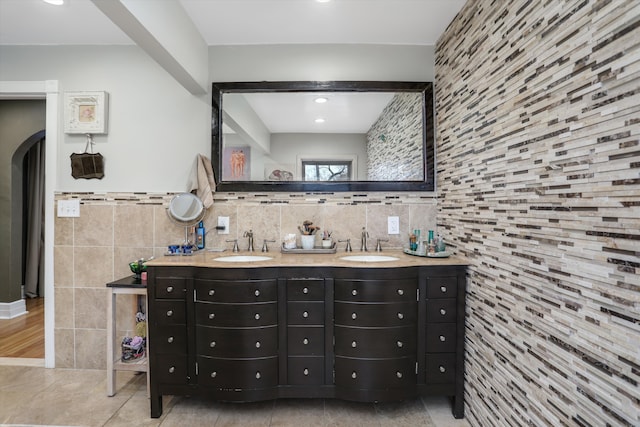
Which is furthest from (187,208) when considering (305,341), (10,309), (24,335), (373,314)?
(10,309)

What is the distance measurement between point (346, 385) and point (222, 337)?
777 millimetres

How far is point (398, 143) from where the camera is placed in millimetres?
2402

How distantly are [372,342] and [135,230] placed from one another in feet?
6.30

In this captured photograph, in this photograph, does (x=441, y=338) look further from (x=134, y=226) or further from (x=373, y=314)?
(x=134, y=226)

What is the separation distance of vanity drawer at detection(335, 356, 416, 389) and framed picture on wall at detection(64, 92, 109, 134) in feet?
7.95

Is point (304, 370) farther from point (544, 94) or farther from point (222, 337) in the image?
point (544, 94)

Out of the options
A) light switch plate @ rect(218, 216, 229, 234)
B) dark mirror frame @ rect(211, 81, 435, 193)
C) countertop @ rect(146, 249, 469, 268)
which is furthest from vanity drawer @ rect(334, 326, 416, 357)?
light switch plate @ rect(218, 216, 229, 234)

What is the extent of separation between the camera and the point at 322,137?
2422 mm

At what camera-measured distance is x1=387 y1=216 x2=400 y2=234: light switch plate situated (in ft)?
7.88

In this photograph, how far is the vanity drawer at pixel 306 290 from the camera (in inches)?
73.5

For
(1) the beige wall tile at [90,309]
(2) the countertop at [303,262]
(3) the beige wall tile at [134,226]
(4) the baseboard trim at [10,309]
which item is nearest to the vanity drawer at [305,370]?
(2) the countertop at [303,262]

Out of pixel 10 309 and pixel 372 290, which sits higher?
pixel 372 290

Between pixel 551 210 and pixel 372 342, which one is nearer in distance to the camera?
pixel 551 210

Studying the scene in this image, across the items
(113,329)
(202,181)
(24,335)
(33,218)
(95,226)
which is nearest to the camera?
(113,329)
